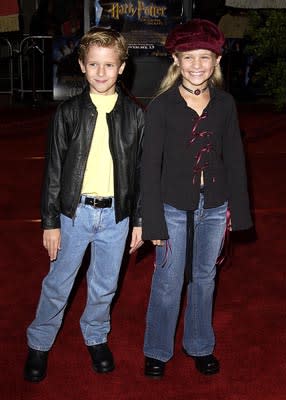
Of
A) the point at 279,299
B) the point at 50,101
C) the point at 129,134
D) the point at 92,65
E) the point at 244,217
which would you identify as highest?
the point at 92,65

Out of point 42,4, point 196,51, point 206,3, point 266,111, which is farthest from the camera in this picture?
point 206,3

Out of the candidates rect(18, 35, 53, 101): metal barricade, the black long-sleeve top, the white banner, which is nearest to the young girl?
the black long-sleeve top

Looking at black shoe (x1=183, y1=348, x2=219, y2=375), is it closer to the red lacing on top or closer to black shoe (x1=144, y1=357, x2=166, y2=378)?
black shoe (x1=144, y1=357, x2=166, y2=378)

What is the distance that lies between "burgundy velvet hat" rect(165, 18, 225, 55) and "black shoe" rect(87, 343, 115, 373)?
131 cm

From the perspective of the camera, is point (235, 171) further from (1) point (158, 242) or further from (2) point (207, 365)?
(2) point (207, 365)

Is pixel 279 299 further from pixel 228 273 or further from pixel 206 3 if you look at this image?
pixel 206 3

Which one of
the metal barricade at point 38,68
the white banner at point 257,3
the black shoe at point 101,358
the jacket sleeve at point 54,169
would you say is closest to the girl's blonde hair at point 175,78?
the jacket sleeve at point 54,169

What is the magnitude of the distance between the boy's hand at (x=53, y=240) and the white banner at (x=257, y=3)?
258 inches

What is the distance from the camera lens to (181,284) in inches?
111

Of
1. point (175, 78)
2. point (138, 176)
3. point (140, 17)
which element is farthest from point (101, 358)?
point (140, 17)

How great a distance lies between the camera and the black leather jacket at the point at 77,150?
268 centimetres

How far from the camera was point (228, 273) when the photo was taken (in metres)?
4.25

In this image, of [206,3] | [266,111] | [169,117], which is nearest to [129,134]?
[169,117]

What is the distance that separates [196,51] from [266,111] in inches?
309
